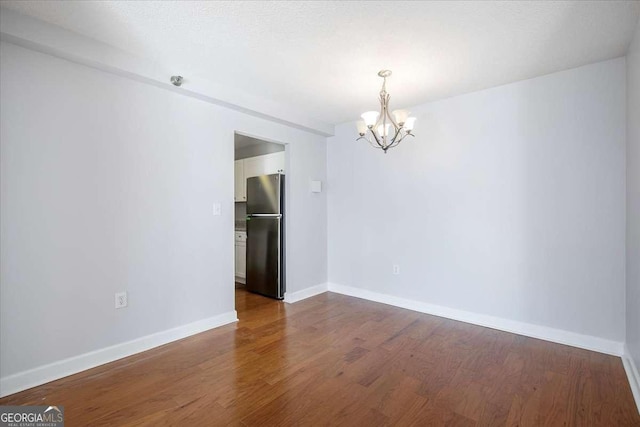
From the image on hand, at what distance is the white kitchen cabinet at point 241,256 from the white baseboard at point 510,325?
186 cm

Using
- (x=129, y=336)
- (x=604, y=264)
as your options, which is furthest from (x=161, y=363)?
(x=604, y=264)

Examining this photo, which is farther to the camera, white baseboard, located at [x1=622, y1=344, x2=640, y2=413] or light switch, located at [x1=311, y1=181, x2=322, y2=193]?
light switch, located at [x1=311, y1=181, x2=322, y2=193]

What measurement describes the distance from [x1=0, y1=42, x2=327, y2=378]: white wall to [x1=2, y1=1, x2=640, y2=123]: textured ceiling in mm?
399

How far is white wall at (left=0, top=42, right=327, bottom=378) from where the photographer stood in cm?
191

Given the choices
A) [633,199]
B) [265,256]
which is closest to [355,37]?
[633,199]

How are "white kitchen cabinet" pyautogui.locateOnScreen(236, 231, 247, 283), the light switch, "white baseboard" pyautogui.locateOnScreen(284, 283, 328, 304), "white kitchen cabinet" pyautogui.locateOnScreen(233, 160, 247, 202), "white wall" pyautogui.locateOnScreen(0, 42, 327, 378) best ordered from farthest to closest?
"white kitchen cabinet" pyautogui.locateOnScreen(233, 160, 247, 202) < "white kitchen cabinet" pyautogui.locateOnScreen(236, 231, 247, 283) < the light switch < "white baseboard" pyautogui.locateOnScreen(284, 283, 328, 304) < "white wall" pyautogui.locateOnScreen(0, 42, 327, 378)

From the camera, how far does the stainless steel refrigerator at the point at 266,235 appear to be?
3.86m

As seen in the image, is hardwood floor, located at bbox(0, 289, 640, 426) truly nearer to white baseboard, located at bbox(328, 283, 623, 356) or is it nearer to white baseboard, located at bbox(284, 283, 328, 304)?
white baseboard, located at bbox(328, 283, 623, 356)

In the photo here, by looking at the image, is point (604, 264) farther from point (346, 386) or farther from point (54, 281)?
point (54, 281)

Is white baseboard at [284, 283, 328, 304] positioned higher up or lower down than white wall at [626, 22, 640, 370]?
lower down

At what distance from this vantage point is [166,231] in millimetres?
2625

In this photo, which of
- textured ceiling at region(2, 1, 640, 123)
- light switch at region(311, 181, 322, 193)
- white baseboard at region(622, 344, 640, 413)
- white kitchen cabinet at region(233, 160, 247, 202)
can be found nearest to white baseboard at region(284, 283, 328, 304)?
light switch at region(311, 181, 322, 193)

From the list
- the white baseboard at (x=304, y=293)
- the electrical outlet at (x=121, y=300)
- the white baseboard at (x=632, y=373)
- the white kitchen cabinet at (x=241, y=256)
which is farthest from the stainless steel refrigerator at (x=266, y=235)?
the white baseboard at (x=632, y=373)

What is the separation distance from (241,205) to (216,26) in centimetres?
343
